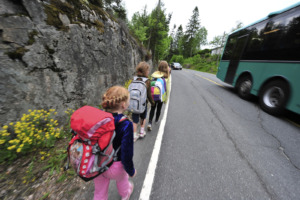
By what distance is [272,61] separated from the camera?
4.13 meters

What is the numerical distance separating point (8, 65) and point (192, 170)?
3.64 metres

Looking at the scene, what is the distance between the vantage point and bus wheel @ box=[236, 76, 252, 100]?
5286mm

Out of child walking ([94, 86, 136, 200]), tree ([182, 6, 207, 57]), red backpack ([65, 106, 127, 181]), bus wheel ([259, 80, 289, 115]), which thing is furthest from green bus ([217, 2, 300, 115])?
tree ([182, 6, 207, 57])

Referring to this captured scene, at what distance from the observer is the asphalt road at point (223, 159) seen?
161 cm

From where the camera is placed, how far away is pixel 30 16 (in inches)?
82.2

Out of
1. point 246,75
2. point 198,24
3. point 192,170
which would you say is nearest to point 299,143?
point 192,170

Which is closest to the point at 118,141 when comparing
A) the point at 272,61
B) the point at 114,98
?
the point at 114,98

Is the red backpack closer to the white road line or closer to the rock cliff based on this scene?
the white road line

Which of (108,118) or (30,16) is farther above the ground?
(30,16)

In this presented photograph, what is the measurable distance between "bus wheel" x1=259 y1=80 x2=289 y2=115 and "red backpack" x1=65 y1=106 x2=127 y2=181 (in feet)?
18.6

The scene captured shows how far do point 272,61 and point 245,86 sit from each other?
5.11 feet

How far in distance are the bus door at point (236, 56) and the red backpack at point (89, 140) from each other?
7592mm

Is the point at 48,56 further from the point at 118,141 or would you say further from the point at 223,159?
the point at 223,159

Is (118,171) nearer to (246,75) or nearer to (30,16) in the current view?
(30,16)
